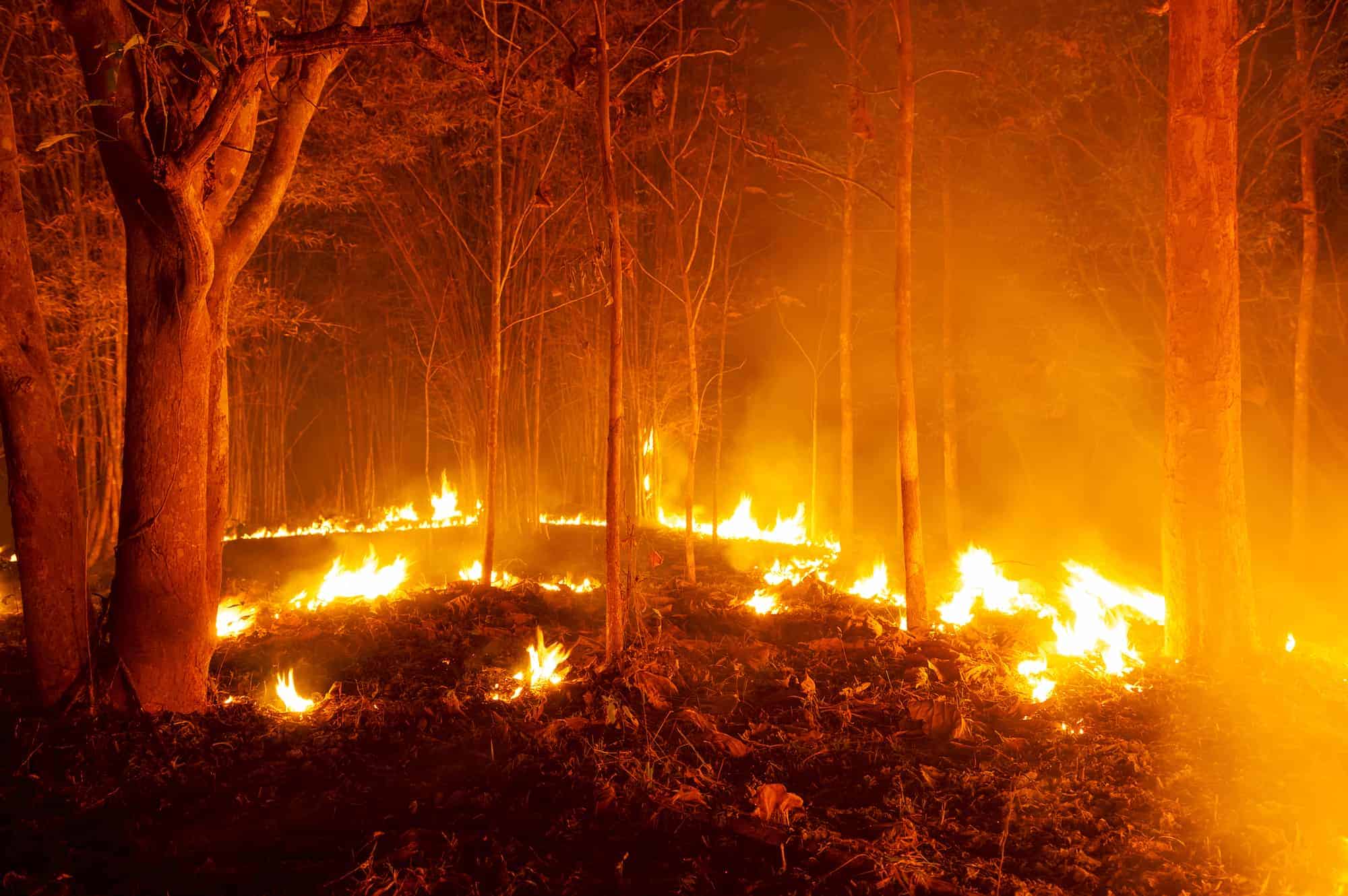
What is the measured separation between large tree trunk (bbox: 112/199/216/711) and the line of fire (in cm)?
3

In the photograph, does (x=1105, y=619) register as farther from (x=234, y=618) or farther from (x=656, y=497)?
(x=656, y=497)

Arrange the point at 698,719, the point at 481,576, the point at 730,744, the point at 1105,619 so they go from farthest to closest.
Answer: the point at 481,576
the point at 1105,619
the point at 698,719
the point at 730,744

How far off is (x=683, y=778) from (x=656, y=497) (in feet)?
40.3

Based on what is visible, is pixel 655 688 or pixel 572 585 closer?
pixel 655 688

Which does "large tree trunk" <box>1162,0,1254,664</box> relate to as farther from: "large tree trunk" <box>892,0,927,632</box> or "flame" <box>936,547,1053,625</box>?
"large tree trunk" <box>892,0,927,632</box>

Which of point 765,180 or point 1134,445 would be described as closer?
point 1134,445

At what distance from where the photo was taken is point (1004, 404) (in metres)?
17.0

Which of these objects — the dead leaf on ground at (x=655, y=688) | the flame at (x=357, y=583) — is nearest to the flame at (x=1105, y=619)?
the dead leaf on ground at (x=655, y=688)

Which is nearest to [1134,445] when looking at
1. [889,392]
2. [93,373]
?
[889,392]

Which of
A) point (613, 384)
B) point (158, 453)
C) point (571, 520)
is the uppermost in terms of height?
point (613, 384)

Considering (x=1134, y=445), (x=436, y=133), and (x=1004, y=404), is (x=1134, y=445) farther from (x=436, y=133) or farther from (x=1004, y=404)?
(x=436, y=133)

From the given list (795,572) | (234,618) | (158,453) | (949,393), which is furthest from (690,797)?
(949,393)

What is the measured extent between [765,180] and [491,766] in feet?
52.4

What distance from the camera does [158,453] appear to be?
4.54m
